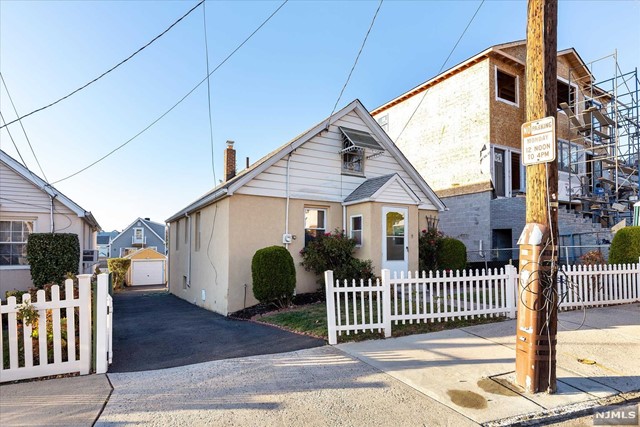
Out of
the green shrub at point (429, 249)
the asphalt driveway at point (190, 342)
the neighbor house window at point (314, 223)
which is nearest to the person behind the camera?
the asphalt driveway at point (190, 342)

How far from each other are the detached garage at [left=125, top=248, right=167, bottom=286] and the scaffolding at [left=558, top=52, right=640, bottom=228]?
29.3 metres

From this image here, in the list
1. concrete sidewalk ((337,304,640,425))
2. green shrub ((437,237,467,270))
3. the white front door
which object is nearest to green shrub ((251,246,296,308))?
the white front door

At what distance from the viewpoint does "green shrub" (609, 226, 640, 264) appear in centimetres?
1047

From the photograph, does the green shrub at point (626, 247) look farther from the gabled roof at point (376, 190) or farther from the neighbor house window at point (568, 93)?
the neighbor house window at point (568, 93)

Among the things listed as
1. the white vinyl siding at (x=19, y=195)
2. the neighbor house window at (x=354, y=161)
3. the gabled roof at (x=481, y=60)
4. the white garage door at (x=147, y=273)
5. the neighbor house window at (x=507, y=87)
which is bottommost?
the white garage door at (x=147, y=273)

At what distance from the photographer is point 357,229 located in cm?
1191

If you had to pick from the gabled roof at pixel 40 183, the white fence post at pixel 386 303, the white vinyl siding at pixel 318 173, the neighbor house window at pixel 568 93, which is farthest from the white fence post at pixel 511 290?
the neighbor house window at pixel 568 93

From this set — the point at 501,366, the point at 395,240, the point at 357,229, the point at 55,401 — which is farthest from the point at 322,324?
the point at 395,240

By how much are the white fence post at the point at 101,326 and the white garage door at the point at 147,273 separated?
1088 inches

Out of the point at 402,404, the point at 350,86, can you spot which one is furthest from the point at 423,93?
the point at 402,404

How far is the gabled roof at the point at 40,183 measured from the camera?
37.3 ft

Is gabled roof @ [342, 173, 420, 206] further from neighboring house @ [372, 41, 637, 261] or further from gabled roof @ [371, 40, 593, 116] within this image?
gabled roof @ [371, 40, 593, 116]

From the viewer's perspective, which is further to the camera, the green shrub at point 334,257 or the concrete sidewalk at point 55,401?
the green shrub at point 334,257

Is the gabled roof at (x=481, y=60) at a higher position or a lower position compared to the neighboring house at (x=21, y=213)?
higher
